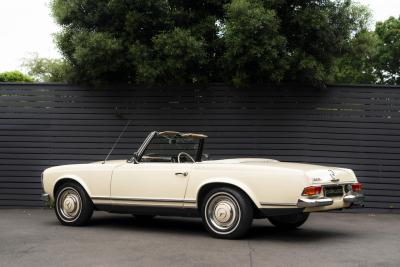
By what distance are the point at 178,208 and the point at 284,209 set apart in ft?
4.98

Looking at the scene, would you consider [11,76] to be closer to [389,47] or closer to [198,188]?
[198,188]

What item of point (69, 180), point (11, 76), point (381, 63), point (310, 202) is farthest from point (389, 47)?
point (310, 202)

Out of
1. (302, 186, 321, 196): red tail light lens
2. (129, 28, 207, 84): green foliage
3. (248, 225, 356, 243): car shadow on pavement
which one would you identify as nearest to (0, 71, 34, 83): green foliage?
(129, 28, 207, 84): green foliage

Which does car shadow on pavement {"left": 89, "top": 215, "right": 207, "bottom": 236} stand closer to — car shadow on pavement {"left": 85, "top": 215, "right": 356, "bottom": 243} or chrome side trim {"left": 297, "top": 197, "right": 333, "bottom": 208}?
car shadow on pavement {"left": 85, "top": 215, "right": 356, "bottom": 243}

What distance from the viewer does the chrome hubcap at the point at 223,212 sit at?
7414mm

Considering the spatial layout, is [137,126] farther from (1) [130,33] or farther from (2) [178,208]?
(2) [178,208]

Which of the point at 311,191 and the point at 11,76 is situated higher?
the point at 11,76

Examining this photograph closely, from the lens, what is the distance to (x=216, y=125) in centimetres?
1143

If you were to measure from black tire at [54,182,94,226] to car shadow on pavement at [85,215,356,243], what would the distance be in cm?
29

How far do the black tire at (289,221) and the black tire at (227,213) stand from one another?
120 centimetres

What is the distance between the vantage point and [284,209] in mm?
7164

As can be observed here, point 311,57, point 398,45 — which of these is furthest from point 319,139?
point 398,45

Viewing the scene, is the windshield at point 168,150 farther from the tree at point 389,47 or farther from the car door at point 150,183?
the tree at point 389,47

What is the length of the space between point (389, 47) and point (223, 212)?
35.5 metres
